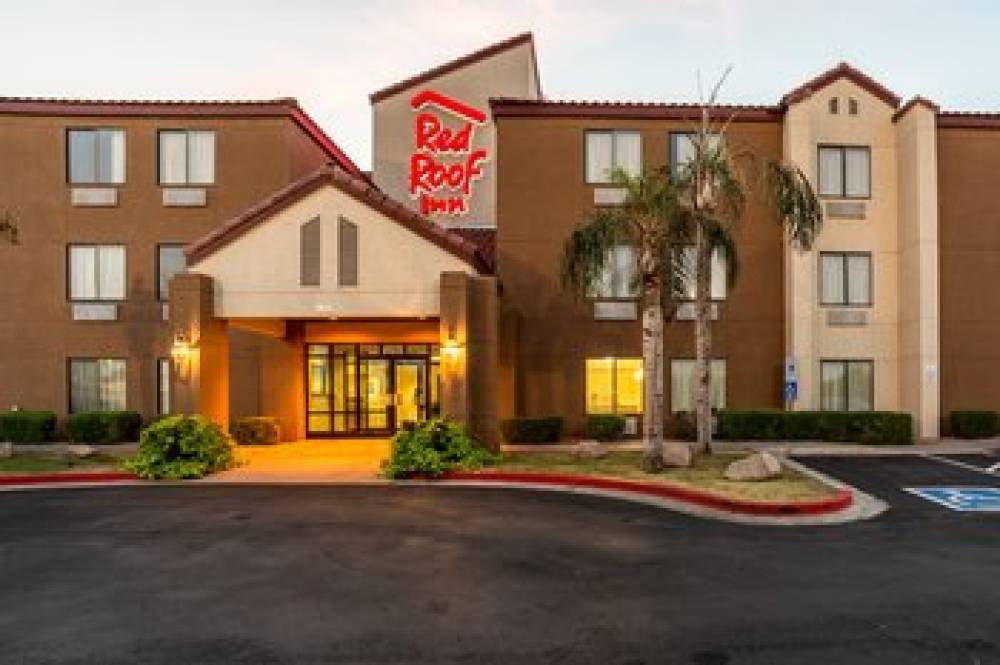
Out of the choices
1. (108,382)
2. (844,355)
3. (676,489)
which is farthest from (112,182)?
(844,355)

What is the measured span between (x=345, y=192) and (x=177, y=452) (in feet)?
23.8

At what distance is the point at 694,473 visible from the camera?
14.9 m

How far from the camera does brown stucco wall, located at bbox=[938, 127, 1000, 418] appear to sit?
72.8ft

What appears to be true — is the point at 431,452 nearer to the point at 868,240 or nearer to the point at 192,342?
the point at 192,342

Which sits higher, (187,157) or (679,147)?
(679,147)

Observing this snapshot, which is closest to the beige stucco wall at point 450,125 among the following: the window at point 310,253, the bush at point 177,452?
the window at point 310,253

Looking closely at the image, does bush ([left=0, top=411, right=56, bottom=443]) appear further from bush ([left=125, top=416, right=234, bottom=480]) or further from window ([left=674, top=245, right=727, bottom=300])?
window ([left=674, top=245, right=727, bottom=300])

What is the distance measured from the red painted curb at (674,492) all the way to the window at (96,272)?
1372cm

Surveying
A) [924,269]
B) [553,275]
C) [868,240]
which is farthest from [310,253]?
[924,269]

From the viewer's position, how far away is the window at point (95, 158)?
869 inches

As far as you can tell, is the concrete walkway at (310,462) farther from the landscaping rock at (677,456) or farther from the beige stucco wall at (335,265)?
the landscaping rock at (677,456)

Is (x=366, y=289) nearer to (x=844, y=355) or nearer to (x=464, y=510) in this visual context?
(x=464, y=510)

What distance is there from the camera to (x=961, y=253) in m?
22.2

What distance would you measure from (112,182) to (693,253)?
1813cm
